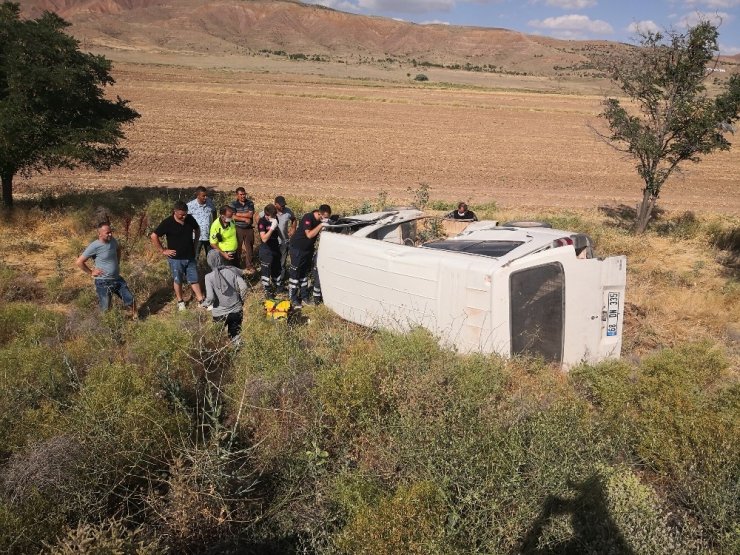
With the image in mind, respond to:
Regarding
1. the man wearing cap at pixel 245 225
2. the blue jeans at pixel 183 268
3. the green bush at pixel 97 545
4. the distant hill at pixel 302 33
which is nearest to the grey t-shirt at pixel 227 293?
the blue jeans at pixel 183 268

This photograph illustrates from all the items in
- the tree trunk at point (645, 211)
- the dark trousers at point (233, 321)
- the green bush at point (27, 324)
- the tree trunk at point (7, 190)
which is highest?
the tree trunk at point (7, 190)

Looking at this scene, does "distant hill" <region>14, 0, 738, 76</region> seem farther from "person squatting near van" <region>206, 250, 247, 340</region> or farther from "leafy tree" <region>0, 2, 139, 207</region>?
"person squatting near van" <region>206, 250, 247, 340</region>

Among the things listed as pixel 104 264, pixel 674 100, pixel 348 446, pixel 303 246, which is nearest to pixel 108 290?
pixel 104 264

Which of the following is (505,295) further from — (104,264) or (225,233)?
(104,264)

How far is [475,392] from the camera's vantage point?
4.17 m

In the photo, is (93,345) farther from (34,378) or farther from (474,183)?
(474,183)

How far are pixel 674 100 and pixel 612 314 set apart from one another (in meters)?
9.27

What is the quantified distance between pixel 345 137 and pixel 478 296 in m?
23.5

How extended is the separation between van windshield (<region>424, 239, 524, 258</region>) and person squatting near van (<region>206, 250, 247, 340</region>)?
7.32 ft

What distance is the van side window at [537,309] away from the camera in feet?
16.1

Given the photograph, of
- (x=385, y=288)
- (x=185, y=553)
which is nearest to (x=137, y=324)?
(x=385, y=288)

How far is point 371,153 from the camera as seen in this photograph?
78.9ft

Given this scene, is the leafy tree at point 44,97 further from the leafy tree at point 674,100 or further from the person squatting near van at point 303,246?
the leafy tree at point 674,100

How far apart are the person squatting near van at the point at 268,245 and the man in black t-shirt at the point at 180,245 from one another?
92 cm
